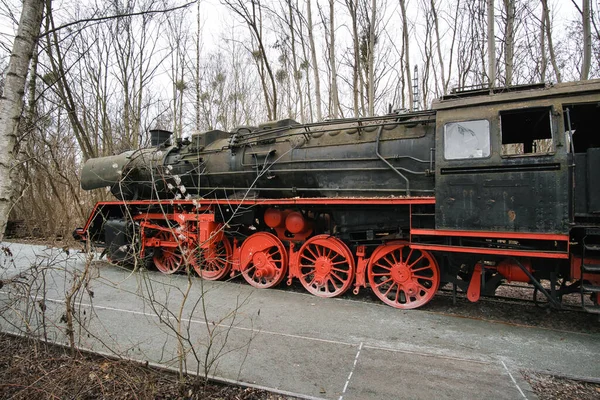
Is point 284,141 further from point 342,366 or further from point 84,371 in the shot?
point 84,371

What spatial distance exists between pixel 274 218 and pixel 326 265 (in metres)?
1.33

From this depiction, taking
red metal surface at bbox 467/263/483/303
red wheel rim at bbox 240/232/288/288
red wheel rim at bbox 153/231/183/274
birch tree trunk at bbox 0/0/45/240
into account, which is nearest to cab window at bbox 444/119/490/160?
red metal surface at bbox 467/263/483/303

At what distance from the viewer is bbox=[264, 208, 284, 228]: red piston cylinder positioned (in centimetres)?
650

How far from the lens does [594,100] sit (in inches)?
162

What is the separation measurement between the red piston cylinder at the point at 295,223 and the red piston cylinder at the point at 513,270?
308 centimetres

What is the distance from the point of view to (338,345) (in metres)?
3.84

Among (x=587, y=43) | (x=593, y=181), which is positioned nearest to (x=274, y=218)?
(x=593, y=181)

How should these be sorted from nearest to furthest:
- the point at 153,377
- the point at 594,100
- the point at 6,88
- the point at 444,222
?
the point at 153,377, the point at 6,88, the point at 594,100, the point at 444,222

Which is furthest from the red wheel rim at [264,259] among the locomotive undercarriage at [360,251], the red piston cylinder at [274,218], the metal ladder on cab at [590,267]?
the metal ladder on cab at [590,267]

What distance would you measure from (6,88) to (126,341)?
9.06ft

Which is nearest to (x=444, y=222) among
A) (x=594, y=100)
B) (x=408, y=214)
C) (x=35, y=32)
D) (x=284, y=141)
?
(x=408, y=214)

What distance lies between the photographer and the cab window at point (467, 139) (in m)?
4.63

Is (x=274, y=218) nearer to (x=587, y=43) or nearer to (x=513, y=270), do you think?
(x=513, y=270)

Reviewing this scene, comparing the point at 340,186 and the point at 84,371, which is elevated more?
the point at 340,186
